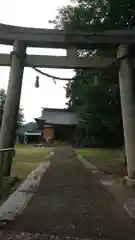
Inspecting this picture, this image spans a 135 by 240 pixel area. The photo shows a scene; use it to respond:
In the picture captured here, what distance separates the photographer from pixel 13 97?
29.6ft

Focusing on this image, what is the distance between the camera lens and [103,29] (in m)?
9.17

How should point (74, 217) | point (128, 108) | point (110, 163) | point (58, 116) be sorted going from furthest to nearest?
point (58, 116) → point (110, 163) → point (128, 108) → point (74, 217)

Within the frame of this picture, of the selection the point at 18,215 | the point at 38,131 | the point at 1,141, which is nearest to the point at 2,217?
the point at 18,215

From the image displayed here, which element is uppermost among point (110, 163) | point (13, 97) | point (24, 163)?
point (13, 97)

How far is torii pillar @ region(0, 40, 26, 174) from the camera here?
897 cm

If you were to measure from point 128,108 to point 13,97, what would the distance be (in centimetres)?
331

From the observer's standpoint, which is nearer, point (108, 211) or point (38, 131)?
point (108, 211)

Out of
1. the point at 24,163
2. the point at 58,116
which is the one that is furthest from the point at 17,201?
the point at 58,116

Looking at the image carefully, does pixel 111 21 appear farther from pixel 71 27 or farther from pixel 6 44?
pixel 6 44

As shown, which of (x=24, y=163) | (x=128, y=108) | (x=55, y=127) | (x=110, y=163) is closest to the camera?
(x=128, y=108)

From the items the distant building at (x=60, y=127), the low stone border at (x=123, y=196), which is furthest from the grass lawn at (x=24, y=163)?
the distant building at (x=60, y=127)

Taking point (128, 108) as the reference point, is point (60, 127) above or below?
above

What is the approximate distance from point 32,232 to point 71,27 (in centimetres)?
636

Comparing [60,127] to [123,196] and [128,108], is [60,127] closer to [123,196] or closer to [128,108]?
[128,108]
